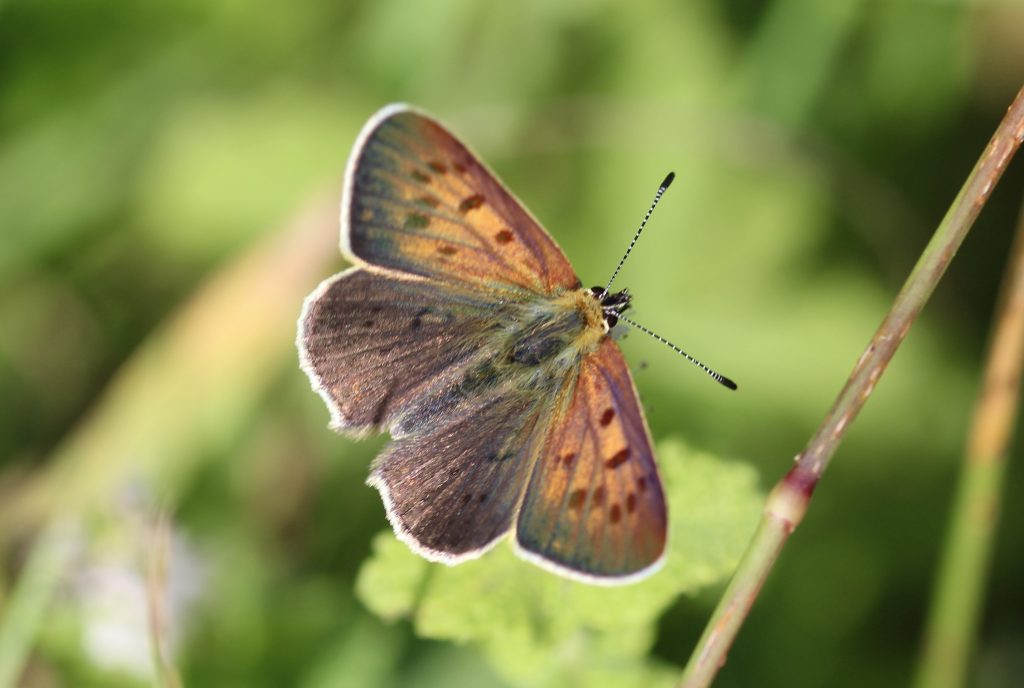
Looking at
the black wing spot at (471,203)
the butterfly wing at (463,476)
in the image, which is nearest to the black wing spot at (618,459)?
the butterfly wing at (463,476)

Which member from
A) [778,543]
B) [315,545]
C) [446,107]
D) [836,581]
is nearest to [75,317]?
[315,545]

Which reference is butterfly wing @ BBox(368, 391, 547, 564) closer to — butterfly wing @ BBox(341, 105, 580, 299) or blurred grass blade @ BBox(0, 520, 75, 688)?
butterfly wing @ BBox(341, 105, 580, 299)

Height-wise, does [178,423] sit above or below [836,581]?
below

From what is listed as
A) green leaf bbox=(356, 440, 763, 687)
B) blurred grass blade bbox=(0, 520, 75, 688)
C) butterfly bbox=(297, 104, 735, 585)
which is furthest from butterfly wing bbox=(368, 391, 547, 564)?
blurred grass blade bbox=(0, 520, 75, 688)

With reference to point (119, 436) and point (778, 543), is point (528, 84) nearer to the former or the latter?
point (119, 436)

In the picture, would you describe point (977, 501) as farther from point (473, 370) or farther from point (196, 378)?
point (196, 378)

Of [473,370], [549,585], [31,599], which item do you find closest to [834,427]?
[549,585]
